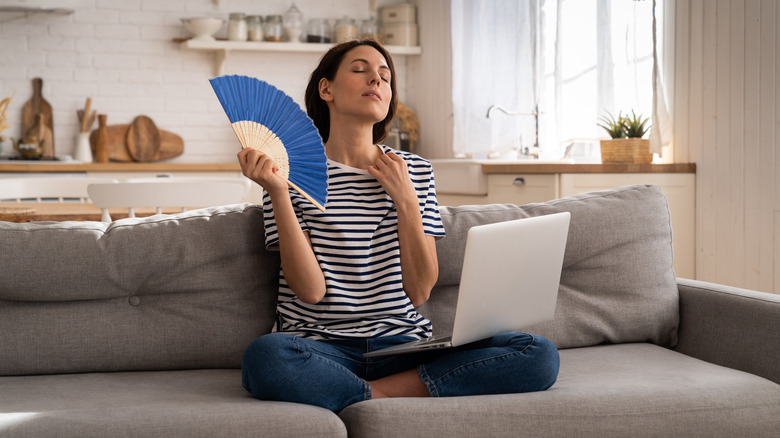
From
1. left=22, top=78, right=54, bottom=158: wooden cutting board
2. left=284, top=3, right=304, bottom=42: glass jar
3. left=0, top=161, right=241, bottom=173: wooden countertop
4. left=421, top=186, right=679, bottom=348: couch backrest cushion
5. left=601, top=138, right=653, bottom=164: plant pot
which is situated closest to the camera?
left=421, top=186, right=679, bottom=348: couch backrest cushion

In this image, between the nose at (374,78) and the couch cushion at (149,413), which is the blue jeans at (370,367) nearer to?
the couch cushion at (149,413)

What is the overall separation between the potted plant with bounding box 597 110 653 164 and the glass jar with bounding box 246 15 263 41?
109 inches

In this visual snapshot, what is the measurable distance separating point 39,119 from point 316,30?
1911 millimetres

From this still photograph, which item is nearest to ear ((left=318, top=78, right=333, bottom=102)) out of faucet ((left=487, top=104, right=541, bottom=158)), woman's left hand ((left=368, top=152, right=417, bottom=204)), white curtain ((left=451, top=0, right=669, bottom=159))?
woman's left hand ((left=368, top=152, right=417, bottom=204))

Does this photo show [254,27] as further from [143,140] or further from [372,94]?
[372,94]

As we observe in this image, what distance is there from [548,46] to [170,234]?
127 inches

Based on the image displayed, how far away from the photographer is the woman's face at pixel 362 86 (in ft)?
5.68

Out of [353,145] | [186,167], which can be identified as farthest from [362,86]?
[186,167]

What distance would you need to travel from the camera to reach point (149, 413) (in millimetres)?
1308

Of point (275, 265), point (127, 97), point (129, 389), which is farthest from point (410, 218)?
point (127, 97)

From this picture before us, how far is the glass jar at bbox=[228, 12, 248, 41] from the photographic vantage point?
5242mm

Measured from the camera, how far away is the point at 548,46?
4.47 m

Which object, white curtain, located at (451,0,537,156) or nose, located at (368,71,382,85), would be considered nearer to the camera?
nose, located at (368,71,382,85)

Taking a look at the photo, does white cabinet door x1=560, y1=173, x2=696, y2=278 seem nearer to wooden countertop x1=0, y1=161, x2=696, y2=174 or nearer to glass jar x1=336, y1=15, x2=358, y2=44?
wooden countertop x1=0, y1=161, x2=696, y2=174
